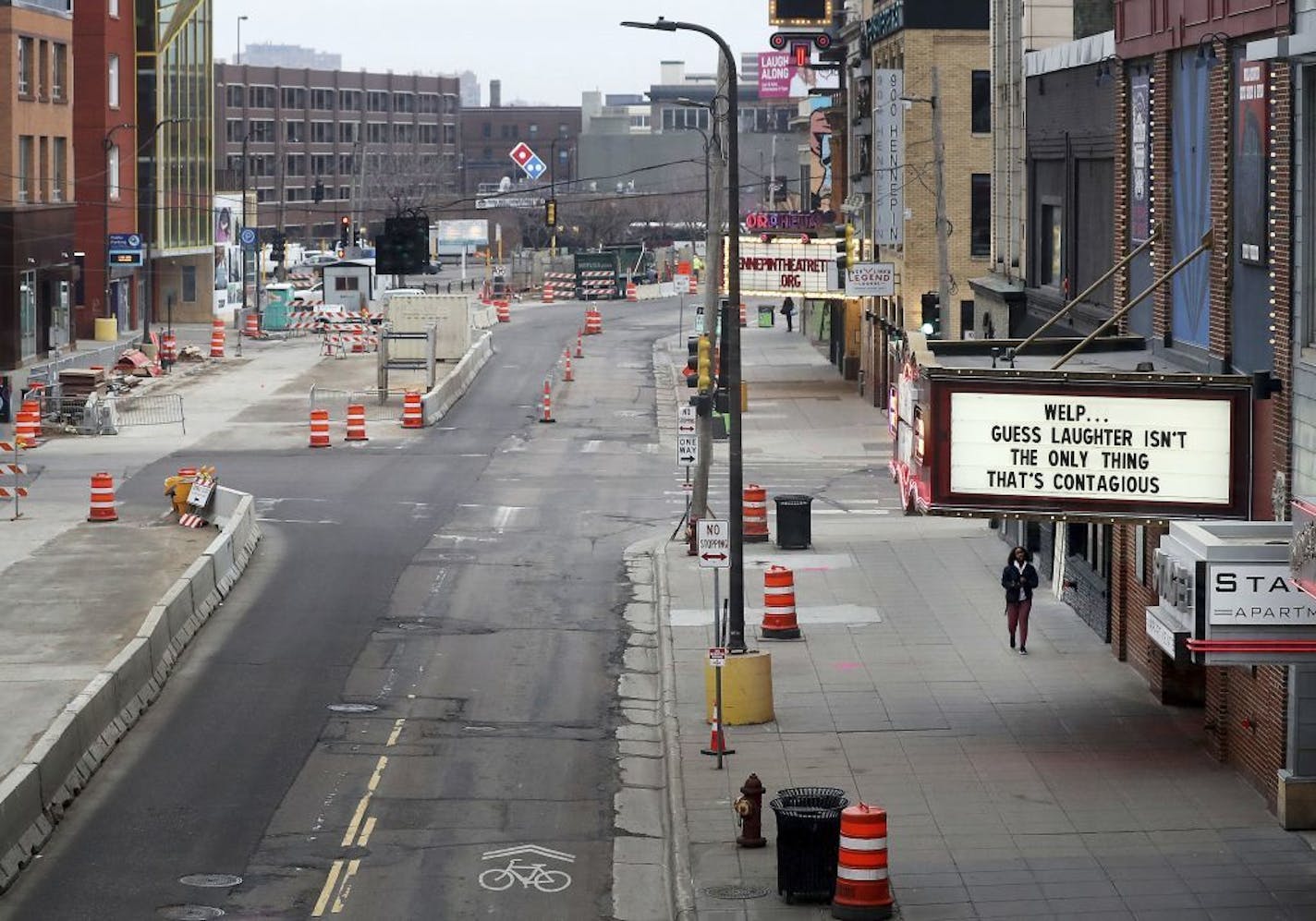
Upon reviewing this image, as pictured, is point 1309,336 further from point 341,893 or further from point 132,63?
point 132,63

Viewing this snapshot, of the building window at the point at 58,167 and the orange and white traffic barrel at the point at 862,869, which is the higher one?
the building window at the point at 58,167

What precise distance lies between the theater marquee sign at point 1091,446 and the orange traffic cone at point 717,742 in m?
3.65

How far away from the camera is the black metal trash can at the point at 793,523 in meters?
39.8

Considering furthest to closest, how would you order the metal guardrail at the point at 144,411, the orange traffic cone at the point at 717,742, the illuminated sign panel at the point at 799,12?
the illuminated sign panel at the point at 799,12, the metal guardrail at the point at 144,411, the orange traffic cone at the point at 717,742

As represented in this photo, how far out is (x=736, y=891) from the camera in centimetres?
1962

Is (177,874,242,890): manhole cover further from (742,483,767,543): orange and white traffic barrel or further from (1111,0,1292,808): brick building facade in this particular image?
(742,483,767,543): orange and white traffic barrel

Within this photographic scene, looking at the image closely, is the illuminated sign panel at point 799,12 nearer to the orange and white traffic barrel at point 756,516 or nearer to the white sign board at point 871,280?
the white sign board at point 871,280

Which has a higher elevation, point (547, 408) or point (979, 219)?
point (979, 219)

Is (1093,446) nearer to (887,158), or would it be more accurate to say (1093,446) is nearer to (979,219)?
(979,219)

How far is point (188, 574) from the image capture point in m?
32.9

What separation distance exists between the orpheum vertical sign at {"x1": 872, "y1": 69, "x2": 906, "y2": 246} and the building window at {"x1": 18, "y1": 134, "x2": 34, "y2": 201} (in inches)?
1099

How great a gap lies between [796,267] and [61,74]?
1099 inches

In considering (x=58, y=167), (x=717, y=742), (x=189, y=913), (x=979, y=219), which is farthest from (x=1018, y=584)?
(x=58, y=167)

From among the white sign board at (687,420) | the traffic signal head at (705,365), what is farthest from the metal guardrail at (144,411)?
the traffic signal head at (705,365)
